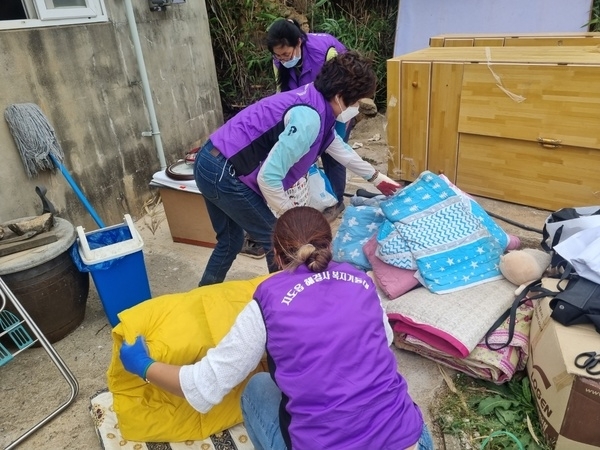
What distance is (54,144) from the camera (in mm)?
3178

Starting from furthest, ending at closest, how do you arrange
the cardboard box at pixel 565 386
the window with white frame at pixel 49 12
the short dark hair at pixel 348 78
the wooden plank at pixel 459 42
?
1. the wooden plank at pixel 459 42
2. the window with white frame at pixel 49 12
3. the short dark hair at pixel 348 78
4. the cardboard box at pixel 565 386

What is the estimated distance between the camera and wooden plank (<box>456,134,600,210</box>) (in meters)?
3.05

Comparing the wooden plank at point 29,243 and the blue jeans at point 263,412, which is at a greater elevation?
the wooden plank at point 29,243

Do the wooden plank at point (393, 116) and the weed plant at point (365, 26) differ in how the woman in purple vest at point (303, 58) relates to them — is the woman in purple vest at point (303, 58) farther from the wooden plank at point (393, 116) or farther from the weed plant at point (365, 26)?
the weed plant at point (365, 26)

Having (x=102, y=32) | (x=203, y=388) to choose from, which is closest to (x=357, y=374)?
(x=203, y=388)

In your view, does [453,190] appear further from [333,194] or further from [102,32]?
[102,32]

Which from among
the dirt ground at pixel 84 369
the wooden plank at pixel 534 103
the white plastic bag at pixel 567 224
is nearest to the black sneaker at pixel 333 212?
the dirt ground at pixel 84 369

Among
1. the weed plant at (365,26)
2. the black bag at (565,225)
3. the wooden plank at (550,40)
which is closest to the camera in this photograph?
the black bag at (565,225)

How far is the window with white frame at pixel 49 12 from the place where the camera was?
3.11 m

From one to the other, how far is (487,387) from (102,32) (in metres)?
3.51

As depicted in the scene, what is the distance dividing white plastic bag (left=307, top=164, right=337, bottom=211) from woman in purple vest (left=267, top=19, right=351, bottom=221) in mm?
117

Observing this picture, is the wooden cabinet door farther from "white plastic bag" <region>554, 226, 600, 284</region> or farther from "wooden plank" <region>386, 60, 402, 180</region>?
"white plastic bag" <region>554, 226, 600, 284</region>

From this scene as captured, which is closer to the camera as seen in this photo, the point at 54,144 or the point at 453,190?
the point at 453,190

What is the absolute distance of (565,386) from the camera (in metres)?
1.74
